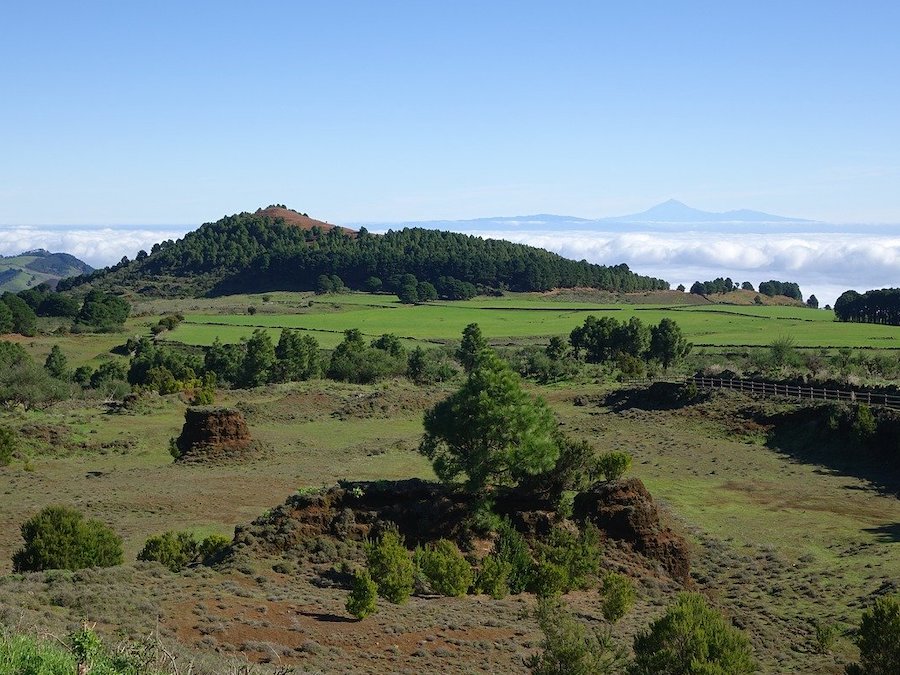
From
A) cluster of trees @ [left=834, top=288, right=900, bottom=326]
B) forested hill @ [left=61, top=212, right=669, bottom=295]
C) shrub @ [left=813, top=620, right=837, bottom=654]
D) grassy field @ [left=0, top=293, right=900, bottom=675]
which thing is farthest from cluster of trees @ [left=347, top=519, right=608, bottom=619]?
forested hill @ [left=61, top=212, right=669, bottom=295]

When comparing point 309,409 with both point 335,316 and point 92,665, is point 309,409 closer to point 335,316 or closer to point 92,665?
point 92,665

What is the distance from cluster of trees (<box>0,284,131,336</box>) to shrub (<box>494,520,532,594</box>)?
320 ft

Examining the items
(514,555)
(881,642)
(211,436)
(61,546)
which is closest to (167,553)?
(61,546)

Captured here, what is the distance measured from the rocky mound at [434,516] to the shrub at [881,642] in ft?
41.3

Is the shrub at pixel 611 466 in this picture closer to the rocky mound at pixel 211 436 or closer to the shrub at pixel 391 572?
the shrub at pixel 391 572

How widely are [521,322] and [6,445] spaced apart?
88.8 meters

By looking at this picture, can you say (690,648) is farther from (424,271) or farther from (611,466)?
(424,271)

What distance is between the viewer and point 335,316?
139875 millimetres

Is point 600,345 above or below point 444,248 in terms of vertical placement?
below

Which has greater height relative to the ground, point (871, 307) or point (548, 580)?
point (871, 307)

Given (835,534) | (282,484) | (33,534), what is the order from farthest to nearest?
(282,484) → (835,534) → (33,534)

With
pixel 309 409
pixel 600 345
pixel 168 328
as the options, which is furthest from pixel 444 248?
pixel 309 409

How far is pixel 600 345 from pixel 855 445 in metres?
43.3

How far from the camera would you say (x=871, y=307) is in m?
131
